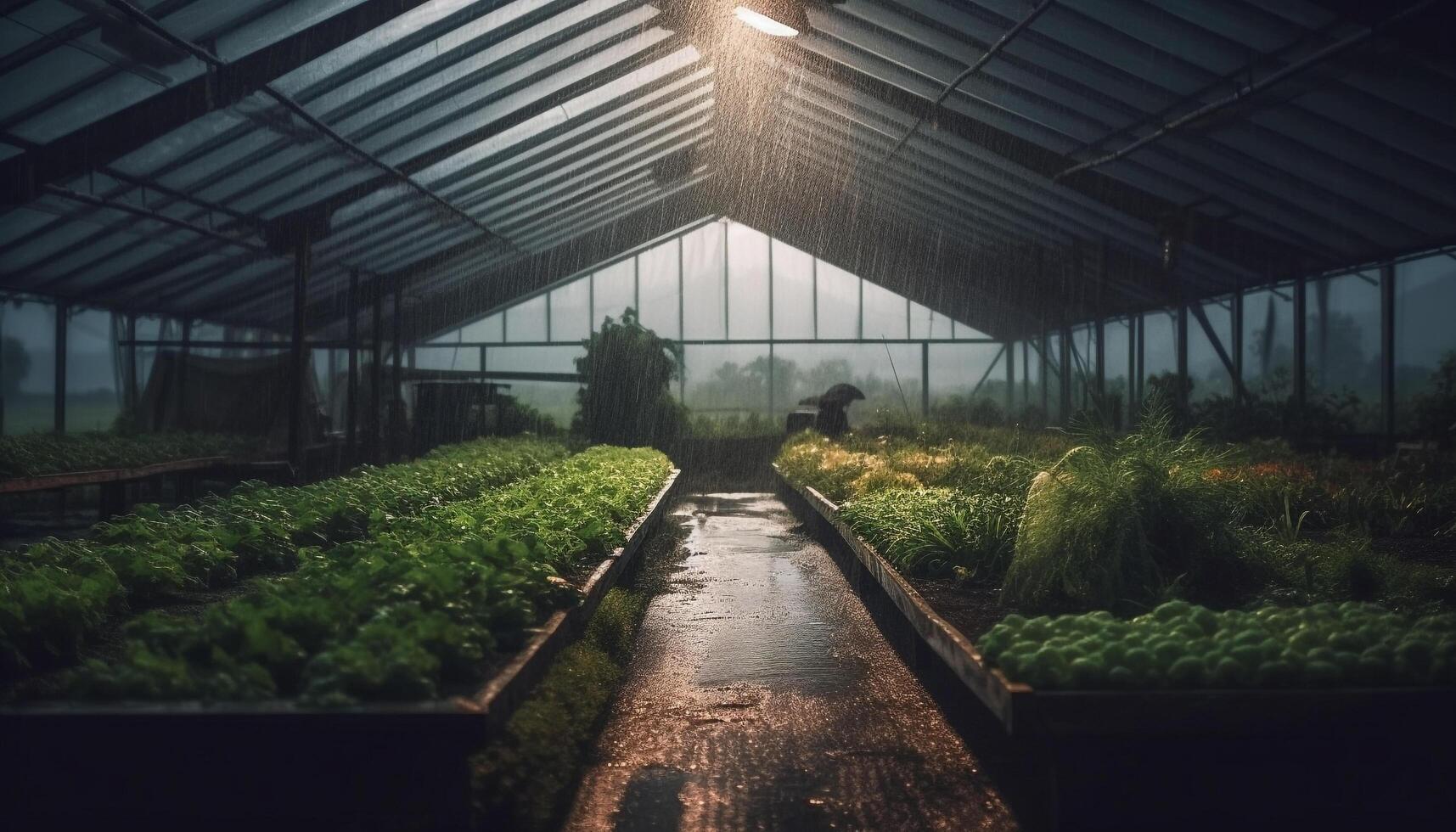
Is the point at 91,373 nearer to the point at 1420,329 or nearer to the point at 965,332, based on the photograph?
the point at 965,332

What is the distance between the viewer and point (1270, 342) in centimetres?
1450

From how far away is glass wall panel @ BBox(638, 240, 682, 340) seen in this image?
20.5m

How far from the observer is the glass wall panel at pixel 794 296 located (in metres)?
20.5

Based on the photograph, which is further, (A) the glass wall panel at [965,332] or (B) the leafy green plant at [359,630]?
(A) the glass wall panel at [965,332]

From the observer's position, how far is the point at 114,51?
7199 millimetres

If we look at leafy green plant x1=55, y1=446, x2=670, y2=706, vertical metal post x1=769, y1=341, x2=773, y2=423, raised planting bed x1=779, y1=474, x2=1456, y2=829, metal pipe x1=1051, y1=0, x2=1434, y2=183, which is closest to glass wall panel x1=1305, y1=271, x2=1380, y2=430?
metal pipe x1=1051, y1=0, x2=1434, y2=183

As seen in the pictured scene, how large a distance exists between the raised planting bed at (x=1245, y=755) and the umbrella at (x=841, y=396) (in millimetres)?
13910

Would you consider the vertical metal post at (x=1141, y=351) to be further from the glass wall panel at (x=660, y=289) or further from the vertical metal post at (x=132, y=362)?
the vertical metal post at (x=132, y=362)

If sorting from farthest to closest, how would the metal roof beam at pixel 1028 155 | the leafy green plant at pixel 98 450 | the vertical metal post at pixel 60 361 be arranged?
the vertical metal post at pixel 60 361 → the metal roof beam at pixel 1028 155 → the leafy green plant at pixel 98 450

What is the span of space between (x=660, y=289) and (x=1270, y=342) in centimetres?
1095

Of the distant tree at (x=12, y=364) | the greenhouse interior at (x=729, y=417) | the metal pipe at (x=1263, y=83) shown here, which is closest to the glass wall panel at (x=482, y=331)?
the greenhouse interior at (x=729, y=417)

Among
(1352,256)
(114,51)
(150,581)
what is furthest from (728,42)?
(150,581)

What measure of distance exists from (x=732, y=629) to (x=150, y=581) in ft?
9.94

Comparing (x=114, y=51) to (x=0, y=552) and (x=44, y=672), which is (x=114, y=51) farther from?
(x=44, y=672)
